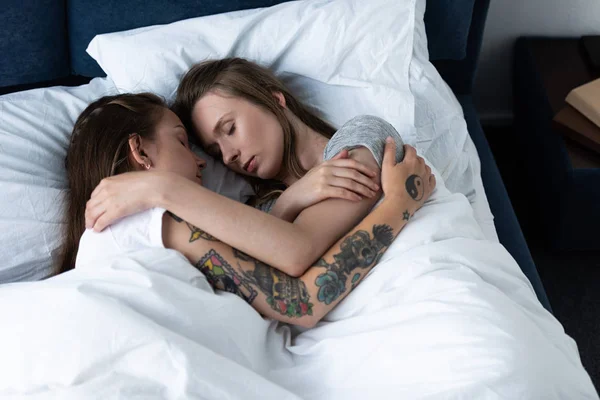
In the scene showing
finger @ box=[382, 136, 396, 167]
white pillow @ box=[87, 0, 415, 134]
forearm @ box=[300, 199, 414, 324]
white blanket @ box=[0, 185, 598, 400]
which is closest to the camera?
white blanket @ box=[0, 185, 598, 400]

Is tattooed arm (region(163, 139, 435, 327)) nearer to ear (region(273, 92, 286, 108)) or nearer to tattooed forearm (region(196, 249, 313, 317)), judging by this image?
tattooed forearm (region(196, 249, 313, 317))

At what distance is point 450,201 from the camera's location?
1.15 meters

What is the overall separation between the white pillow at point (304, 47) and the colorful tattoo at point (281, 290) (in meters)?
0.49

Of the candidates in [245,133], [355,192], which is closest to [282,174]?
[245,133]

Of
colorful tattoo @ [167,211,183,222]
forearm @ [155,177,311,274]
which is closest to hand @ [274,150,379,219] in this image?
forearm @ [155,177,311,274]

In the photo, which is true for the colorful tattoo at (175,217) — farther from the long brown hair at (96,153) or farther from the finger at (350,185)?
the finger at (350,185)

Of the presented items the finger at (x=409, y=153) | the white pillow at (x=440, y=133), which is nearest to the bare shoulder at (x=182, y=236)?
the finger at (x=409, y=153)

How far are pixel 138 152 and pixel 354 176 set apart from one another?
0.39 meters

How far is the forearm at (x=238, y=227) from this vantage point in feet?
3.39

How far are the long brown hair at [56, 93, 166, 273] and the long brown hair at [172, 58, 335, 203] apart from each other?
0.44ft

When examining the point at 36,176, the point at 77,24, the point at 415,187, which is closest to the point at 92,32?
the point at 77,24

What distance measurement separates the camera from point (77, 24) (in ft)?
4.78

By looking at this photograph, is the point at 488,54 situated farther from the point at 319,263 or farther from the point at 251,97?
the point at 319,263

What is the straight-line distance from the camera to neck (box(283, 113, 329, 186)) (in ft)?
4.34
